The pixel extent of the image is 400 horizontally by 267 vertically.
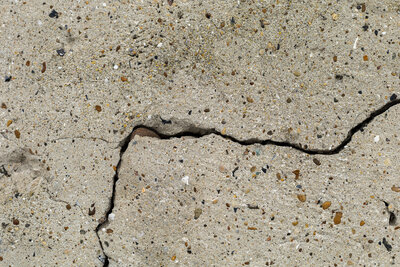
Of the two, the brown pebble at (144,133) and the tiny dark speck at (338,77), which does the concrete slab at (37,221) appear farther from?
the tiny dark speck at (338,77)

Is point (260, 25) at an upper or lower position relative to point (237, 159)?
upper

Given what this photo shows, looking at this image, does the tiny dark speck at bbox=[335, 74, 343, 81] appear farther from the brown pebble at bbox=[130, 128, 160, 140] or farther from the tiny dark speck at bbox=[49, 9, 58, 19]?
the tiny dark speck at bbox=[49, 9, 58, 19]

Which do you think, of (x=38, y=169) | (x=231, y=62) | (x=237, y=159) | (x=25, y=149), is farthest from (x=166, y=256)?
(x=231, y=62)

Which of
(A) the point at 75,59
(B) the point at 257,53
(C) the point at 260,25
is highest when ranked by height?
(C) the point at 260,25

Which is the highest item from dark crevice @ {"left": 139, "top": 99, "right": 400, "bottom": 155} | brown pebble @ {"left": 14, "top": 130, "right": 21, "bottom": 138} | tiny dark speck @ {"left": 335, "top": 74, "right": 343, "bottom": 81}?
tiny dark speck @ {"left": 335, "top": 74, "right": 343, "bottom": 81}

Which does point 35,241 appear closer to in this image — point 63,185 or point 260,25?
point 63,185

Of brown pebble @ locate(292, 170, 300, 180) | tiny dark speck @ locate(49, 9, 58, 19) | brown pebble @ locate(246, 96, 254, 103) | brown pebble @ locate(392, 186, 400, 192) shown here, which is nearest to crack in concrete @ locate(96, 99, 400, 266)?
brown pebble @ locate(292, 170, 300, 180)

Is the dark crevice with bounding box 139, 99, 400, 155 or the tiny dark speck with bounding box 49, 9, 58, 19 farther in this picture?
the tiny dark speck with bounding box 49, 9, 58, 19
